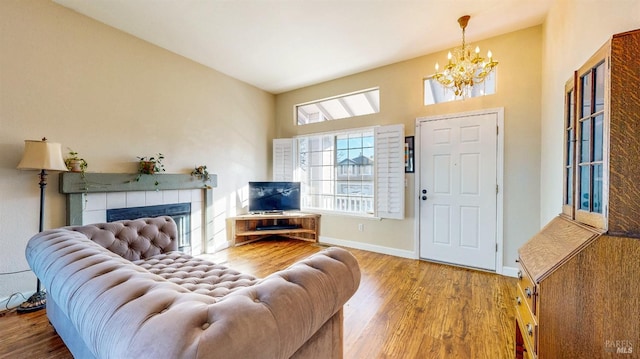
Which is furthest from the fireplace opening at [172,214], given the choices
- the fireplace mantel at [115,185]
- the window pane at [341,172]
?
the window pane at [341,172]

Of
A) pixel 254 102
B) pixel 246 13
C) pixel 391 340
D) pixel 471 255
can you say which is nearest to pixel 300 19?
pixel 246 13

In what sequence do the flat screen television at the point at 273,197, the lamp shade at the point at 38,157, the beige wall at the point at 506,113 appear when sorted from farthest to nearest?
1. the flat screen television at the point at 273,197
2. the beige wall at the point at 506,113
3. the lamp shade at the point at 38,157

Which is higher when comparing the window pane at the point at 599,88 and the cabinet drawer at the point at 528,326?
the window pane at the point at 599,88

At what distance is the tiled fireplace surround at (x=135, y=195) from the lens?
2510 mm

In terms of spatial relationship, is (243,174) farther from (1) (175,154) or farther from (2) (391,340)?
(2) (391,340)

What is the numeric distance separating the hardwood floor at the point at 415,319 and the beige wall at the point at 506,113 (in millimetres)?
620

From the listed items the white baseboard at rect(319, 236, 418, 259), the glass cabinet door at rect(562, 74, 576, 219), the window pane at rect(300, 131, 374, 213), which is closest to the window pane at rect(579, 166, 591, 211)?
the glass cabinet door at rect(562, 74, 576, 219)

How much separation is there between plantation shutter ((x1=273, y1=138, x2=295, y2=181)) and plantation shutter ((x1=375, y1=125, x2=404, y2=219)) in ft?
5.74

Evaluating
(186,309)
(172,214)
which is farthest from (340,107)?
(186,309)

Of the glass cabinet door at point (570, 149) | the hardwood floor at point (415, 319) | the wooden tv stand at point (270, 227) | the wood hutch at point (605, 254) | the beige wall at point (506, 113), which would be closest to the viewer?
the wood hutch at point (605, 254)

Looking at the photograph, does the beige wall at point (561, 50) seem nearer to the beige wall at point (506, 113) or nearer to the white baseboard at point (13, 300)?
the beige wall at point (506, 113)

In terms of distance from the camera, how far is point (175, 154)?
135 inches

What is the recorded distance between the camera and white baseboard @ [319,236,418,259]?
3.65 metres

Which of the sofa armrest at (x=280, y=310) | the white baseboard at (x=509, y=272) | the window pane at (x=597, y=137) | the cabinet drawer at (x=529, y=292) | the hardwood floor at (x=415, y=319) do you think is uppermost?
the window pane at (x=597, y=137)
